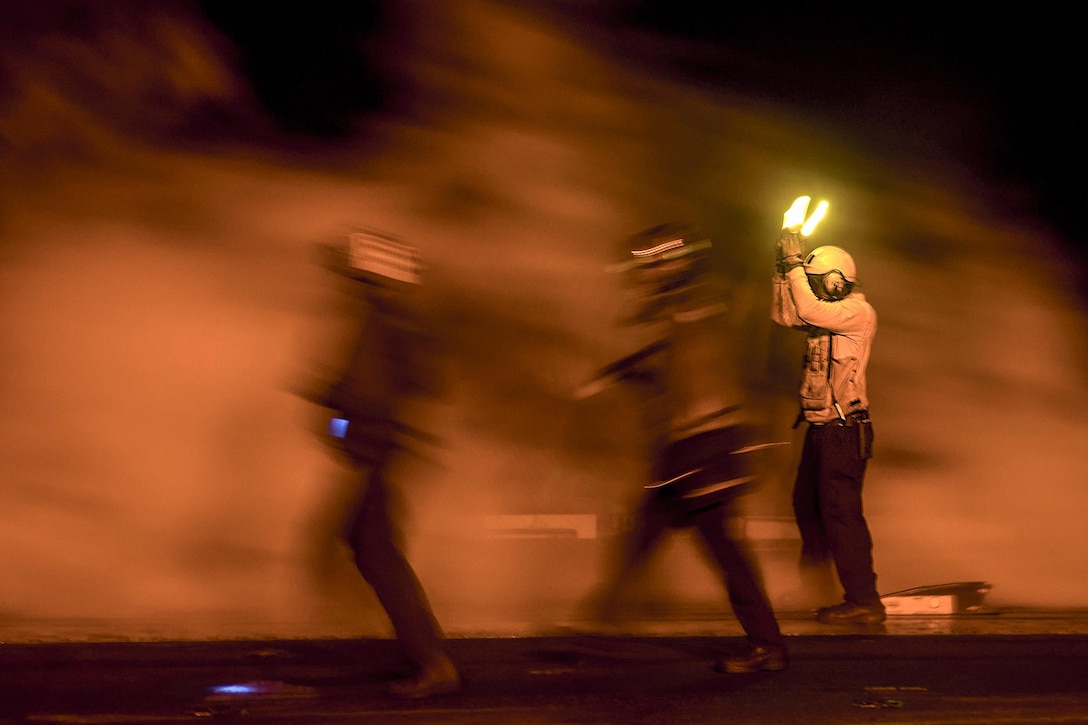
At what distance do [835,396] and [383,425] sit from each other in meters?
2.39

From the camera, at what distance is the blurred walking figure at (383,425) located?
11.7 feet

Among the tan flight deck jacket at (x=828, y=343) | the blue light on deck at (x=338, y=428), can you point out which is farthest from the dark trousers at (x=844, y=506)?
the blue light on deck at (x=338, y=428)

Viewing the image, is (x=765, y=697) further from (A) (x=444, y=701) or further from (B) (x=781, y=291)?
(B) (x=781, y=291)

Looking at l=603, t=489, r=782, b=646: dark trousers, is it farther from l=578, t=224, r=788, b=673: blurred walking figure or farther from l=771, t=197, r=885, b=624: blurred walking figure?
l=771, t=197, r=885, b=624: blurred walking figure

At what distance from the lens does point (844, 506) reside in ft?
16.3

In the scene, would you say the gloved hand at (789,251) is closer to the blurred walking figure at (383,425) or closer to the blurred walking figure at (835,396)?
the blurred walking figure at (835,396)

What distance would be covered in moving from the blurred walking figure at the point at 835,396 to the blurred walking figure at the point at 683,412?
115cm

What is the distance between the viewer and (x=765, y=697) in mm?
3711

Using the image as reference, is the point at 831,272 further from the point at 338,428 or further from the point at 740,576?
the point at 338,428

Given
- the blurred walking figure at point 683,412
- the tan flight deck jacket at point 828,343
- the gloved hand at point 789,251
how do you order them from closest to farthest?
the blurred walking figure at point 683,412 < the tan flight deck jacket at point 828,343 < the gloved hand at point 789,251

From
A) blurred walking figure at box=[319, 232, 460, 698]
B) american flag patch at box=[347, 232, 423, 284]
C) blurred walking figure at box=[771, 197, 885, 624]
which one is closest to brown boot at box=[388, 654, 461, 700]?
blurred walking figure at box=[319, 232, 460, 698]

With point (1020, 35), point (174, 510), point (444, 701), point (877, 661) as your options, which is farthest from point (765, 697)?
point (1020, 35)

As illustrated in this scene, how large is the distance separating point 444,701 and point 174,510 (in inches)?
89.0

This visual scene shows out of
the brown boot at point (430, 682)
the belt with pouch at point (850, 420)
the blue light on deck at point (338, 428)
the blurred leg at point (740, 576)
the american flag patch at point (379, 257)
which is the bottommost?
the brown boot at point (430, 682)
